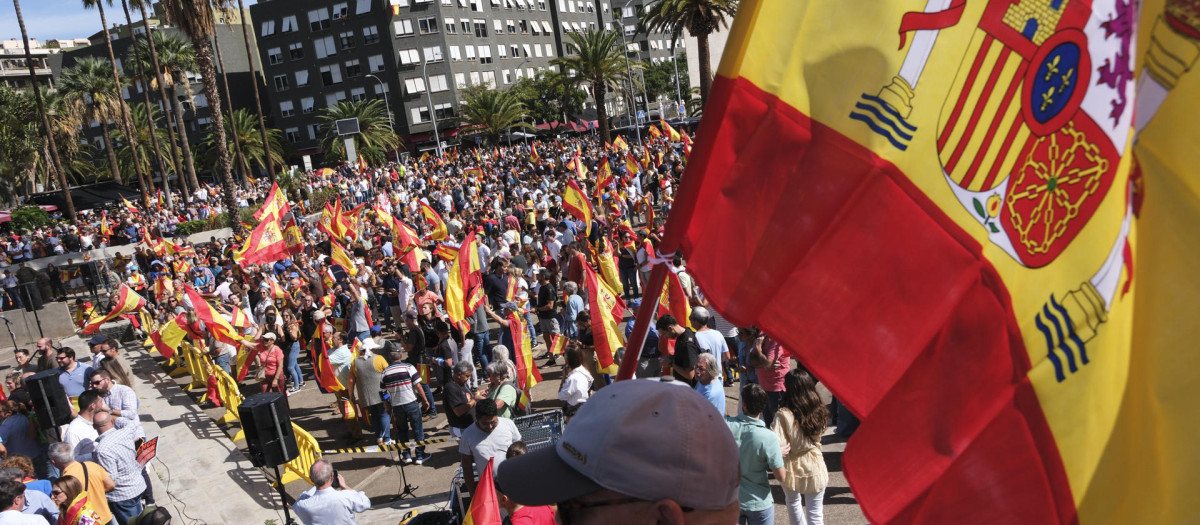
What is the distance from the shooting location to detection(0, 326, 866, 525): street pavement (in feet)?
28.3

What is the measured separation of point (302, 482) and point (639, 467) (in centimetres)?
987

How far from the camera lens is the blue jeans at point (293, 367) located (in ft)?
44.7

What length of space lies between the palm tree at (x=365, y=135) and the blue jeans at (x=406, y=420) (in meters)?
53.3

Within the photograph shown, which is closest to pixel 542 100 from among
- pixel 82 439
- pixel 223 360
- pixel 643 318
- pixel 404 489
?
pixel 223 360

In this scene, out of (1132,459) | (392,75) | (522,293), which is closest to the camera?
(1132,459)

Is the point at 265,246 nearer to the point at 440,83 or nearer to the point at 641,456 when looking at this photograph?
the point at 641,456

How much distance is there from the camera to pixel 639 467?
1733 mm

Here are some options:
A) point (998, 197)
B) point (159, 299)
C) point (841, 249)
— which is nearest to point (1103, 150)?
point (998, 197)

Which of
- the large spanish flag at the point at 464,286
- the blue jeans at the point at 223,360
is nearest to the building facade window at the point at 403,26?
the blue jeans at the point at 223,360

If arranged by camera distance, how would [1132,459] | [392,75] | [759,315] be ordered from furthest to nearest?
[392,75] → [759,315] → [1132,459]

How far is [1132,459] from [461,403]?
6988mm

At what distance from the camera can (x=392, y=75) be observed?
7444cm

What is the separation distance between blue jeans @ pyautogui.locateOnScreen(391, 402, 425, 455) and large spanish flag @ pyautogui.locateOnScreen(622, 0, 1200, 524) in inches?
289

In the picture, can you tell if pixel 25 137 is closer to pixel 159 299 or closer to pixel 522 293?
pixel 159 299
